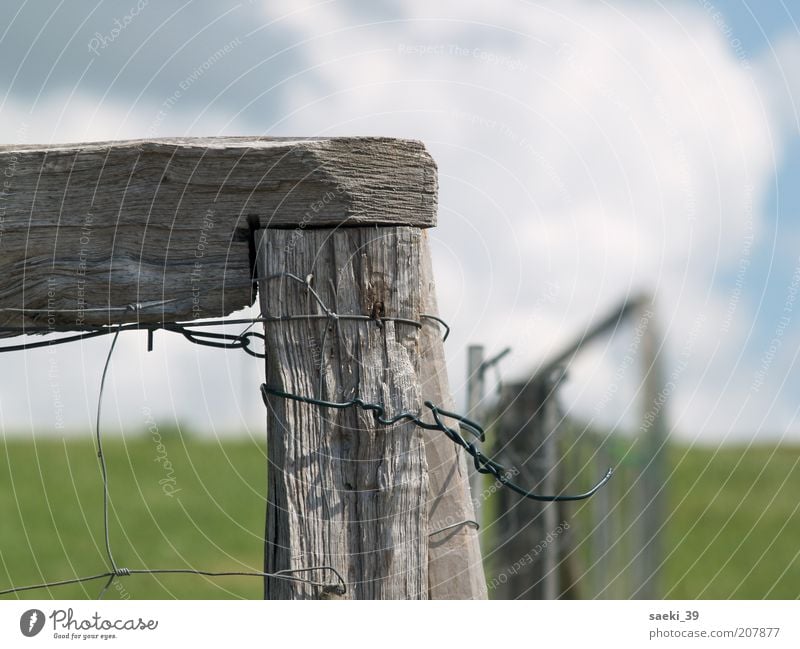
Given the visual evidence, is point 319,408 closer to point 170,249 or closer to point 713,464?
point 170,249

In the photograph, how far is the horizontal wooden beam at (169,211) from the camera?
1.91 meters

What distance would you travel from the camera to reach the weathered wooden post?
6.21ft

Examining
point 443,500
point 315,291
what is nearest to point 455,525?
point 443,500

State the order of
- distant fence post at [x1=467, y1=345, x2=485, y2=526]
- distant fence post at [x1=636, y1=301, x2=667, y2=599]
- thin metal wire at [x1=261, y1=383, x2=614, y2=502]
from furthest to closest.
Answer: distant fence post at [x1=636, y1=301, x2=667, y2=599] < distant fence post at [x1=467, y1=345, x2=485, y2=526] < thin metal wire at [x1=261, y1=383, x2=614, y2=502]

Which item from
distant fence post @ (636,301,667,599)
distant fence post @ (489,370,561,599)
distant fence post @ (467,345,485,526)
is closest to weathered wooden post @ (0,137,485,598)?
distant fence post @ (467,345,485,526)

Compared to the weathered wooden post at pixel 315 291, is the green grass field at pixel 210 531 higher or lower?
lower

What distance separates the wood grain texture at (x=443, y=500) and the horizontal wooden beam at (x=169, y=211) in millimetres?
209

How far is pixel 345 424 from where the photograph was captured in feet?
6.23

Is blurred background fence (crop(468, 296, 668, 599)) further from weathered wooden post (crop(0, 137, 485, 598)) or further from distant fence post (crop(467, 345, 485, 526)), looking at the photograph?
weathered wooden post (crop(0, 137, 485, 598))

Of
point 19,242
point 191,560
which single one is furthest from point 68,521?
point 19,242

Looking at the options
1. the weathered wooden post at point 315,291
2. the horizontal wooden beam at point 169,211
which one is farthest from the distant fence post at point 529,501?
the horizontal wooden beam at point 169,211
